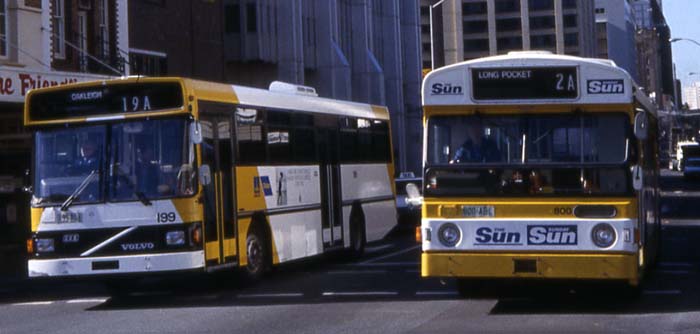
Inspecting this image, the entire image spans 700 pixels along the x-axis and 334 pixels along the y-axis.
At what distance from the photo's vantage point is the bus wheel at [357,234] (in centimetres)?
2398

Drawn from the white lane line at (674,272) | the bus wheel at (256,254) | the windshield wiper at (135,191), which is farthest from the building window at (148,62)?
the white lane line at (674,272)

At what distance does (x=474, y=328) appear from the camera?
43.3 ft

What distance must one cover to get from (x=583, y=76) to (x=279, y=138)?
7316 mm

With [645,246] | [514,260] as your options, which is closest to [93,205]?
[514,260]

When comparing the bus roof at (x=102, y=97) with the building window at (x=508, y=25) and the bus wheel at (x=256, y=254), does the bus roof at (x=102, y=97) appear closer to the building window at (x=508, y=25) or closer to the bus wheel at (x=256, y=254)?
the bus wheel at (x=256, y=254)

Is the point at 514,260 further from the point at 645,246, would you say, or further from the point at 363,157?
the point at 363,157

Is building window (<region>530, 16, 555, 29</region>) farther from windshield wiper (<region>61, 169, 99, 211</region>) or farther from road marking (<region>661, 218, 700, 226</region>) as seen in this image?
windshield wiper (<region>61, 169, 99, 211</region>)

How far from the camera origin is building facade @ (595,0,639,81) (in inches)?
7338

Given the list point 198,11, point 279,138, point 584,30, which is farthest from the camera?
point 584,30

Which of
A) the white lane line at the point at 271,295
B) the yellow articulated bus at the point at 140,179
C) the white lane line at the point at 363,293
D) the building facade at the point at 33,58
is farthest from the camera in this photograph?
the building facade at the point at 33,58

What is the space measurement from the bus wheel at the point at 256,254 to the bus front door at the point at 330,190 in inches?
106

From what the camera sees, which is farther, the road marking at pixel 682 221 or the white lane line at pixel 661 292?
the road marking at pixel 682 221

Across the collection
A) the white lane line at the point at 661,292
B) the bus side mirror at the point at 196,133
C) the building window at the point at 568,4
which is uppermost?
the building window at the point at 568,4

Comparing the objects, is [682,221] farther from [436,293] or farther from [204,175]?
[204,175]
